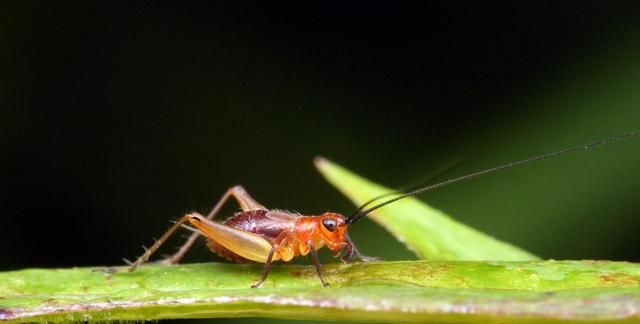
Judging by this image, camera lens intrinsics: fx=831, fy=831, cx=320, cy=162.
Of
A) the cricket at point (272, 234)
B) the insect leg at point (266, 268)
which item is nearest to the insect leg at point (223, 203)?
the cricket at point (272, 234)

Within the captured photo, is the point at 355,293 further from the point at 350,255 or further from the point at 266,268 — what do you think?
the point at 350,255

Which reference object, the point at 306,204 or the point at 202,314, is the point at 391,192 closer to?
the point at 202,314

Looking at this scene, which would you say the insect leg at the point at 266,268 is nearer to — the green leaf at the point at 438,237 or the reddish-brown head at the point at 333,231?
the reddish-brown head at the point at 333,231

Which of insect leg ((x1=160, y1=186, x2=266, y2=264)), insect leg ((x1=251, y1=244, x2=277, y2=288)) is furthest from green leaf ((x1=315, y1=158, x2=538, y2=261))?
insect leg ((x1=160, y1=186, x2=266, y2=264))

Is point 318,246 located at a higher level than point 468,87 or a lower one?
lower

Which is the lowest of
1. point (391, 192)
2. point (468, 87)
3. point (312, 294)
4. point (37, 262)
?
point (37, 262)

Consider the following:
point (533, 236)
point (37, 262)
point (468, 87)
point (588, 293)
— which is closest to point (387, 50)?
point (468, 87)

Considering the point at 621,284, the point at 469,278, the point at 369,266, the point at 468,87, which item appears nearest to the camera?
the point at 621,284
